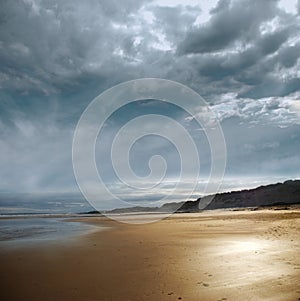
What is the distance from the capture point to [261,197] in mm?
89188

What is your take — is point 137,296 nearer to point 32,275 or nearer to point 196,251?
point 32,275

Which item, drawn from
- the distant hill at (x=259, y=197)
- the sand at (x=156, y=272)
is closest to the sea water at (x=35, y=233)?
the sand at (x=156, y=272)

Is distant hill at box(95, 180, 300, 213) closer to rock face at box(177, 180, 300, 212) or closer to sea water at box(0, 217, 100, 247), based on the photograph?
rock face at box(177, 180, 300, 212)

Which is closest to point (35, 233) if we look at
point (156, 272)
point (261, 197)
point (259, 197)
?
point (156, 272)

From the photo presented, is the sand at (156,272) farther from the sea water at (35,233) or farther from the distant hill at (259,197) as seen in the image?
the distant hill at (259,197)

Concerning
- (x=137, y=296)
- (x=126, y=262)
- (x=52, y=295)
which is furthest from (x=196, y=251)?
(x=52, y=295)

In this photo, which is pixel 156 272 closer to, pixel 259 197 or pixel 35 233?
pixel 35 233

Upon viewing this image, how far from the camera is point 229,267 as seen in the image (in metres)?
9.72

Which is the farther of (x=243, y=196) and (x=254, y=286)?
(x=243, y=196)

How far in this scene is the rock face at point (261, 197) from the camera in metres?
82.1

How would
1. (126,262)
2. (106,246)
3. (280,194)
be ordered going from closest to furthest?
(126,262)
(106,246)
(280,194)

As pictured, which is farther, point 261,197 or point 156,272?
point 261,197

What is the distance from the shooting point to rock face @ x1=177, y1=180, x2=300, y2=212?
269 ft

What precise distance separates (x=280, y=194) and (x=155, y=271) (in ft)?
275
